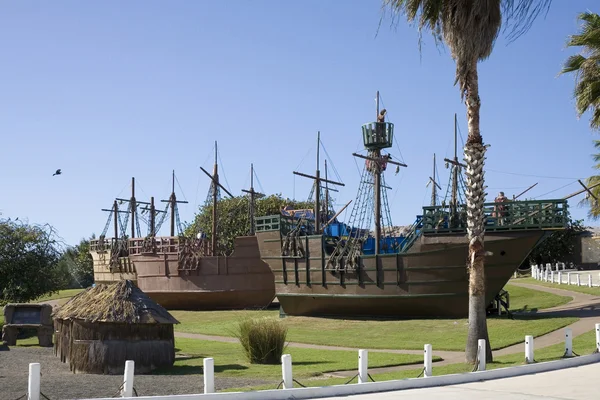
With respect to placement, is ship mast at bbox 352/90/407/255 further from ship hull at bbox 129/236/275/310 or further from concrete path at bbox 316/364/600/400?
concrete path at bbox 316/364/600/400

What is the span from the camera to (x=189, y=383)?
14.8 m

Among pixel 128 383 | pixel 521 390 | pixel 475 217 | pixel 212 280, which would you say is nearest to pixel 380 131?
pixel 212 280

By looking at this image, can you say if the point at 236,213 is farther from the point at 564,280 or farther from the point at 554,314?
the point at 554,314

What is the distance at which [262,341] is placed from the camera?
18.9 m

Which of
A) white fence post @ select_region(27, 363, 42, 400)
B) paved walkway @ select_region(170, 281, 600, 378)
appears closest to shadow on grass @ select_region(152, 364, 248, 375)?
paved walkway @ select_region(170, 281, 600, 378)

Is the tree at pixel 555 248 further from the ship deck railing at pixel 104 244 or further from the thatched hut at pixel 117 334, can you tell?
the thatched hut at pixel 117 334

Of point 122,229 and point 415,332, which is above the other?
point 122,229

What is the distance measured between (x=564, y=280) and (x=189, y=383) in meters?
32.0

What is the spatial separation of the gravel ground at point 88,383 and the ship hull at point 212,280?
73.6 ft

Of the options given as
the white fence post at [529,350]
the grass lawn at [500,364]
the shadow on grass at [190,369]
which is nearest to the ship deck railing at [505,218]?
the grass lawn at [500,364]

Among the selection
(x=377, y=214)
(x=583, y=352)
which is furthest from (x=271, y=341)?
(x=377, y=214)

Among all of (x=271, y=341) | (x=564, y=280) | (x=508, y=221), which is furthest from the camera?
(x=564, y=280)

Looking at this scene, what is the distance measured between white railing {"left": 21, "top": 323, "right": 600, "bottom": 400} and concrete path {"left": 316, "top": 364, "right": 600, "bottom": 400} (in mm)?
340

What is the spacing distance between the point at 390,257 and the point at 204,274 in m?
16.5
